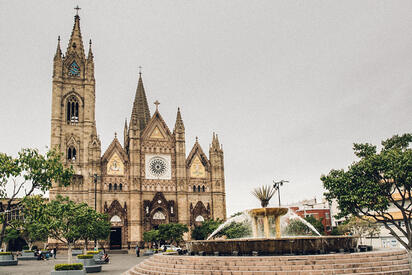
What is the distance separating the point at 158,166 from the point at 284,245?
4749cm

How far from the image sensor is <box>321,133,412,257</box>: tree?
2495 cm

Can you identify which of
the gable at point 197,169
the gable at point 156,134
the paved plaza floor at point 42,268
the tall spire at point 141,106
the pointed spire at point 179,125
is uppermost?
the tall spire at point 141,106

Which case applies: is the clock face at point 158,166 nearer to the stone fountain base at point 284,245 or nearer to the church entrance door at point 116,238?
the church entrance door at point 116,238

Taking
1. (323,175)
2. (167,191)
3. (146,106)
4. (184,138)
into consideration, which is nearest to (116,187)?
(167,191)

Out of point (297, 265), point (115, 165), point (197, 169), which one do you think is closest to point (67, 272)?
point (297, 265)

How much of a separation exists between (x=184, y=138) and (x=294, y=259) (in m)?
50.5

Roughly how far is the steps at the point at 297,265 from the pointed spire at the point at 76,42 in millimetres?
56912

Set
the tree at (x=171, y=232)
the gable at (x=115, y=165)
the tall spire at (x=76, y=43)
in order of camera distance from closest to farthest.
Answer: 1. the tree at (x=171, y=232)
2. the gable at (x=115, y=165)
3. the tall spire at (x=76, y=43)

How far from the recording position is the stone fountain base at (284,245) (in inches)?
608

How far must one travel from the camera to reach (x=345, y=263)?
1403cm

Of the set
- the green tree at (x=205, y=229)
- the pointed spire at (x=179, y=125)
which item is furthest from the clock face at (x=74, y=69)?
the green tree at (x=205, y=229)

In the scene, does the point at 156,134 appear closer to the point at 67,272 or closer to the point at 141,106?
the point at 141,106

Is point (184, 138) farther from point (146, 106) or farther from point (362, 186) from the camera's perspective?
point (362, 186)

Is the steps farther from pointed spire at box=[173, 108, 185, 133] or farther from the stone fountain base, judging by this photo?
pointed spire at box=[173, 108, 185, 133]
